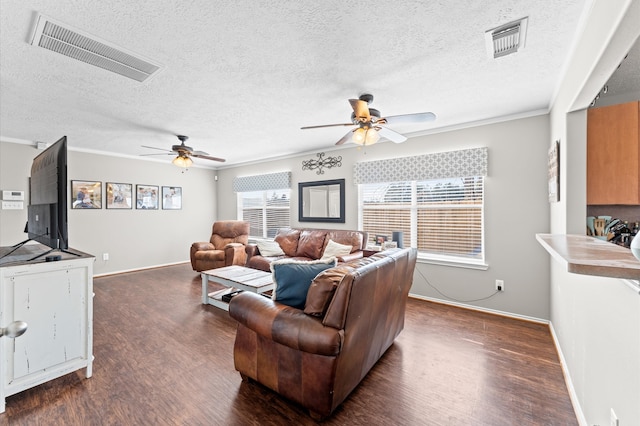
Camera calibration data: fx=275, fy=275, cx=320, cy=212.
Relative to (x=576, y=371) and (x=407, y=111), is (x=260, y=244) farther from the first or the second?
(x=576, y=371)

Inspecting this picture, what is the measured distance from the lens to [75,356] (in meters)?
2.09

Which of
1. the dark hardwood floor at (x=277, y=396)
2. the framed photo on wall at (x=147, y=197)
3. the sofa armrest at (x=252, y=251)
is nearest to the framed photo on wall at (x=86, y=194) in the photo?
the framed photo on wall at (x=147, y=197)

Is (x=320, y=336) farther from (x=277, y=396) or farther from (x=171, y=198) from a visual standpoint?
(x=171, y=198)

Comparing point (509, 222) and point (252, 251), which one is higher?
point (509, 222)

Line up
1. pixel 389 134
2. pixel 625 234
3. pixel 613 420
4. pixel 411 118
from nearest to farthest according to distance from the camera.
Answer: pixel 613 420
pixel 625 234
pixel 411 118
pixel 389 134

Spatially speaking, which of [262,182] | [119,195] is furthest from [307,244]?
[119,195]

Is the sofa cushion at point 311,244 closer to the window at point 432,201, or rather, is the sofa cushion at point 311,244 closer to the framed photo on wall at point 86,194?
the window at point 432,201

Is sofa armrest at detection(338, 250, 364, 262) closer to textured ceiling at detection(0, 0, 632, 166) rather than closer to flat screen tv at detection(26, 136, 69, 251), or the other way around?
textured ceiling at detection(0, 0, 632, 166)

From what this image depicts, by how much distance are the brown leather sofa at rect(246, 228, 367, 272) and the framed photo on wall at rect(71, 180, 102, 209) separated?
3104mm

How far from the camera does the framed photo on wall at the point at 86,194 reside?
497 cm

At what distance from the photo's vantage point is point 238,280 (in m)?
3.32

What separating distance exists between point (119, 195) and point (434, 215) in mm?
5901

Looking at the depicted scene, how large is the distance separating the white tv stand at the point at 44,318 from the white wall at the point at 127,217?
3.69 metres

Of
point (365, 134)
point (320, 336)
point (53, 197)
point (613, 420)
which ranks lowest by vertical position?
point (613, 420)
